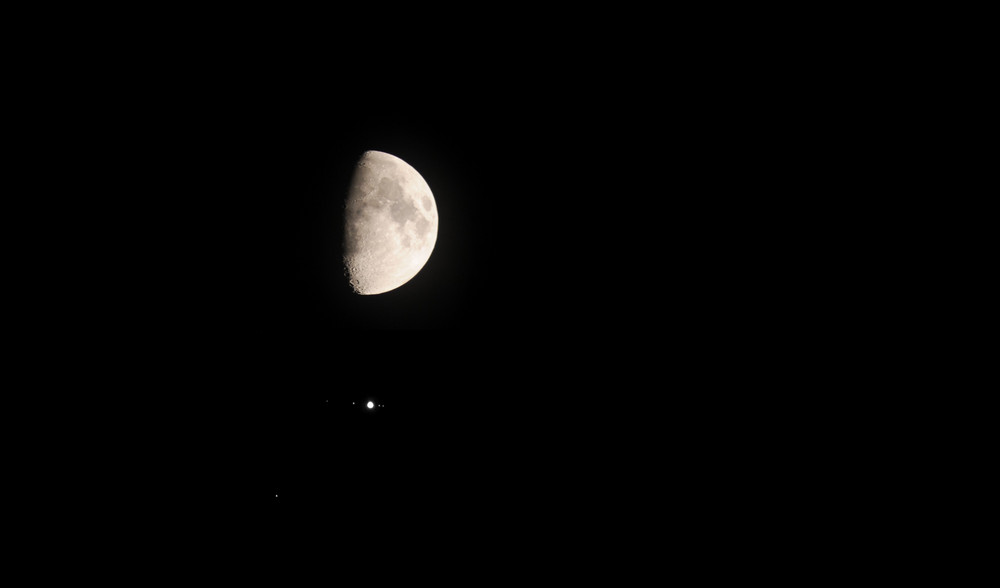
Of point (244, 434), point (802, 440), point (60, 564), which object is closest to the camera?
point (60, 564)

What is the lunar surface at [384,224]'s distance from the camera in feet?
9.75

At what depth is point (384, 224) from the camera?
117 inches

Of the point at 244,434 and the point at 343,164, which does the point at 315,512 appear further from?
the point at 343,164

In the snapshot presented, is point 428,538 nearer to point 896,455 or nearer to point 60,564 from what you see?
point 60,564

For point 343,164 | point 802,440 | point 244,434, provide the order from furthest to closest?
point 244,434 < point 802,440 < point 343,164

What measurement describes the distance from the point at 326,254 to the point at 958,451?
4549 millimetres

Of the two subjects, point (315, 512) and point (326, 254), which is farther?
point (315, 512)

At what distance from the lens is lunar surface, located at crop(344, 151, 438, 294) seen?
2971 mm

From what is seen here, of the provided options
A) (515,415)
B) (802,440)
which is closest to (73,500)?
(515,415)

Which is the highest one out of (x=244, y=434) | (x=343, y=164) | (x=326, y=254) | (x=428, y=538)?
(x=343, y=164)

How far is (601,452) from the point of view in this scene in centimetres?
372

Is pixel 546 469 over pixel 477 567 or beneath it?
over

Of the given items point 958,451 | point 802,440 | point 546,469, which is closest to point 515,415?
point 546,469

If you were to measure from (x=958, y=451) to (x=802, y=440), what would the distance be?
897 mm
